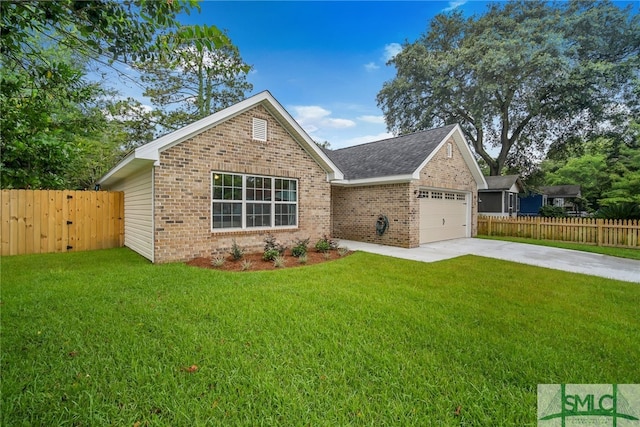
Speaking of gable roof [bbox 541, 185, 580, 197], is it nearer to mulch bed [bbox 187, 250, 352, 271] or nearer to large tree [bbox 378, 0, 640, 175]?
large tree [bbox 378, 0, 640, 175]

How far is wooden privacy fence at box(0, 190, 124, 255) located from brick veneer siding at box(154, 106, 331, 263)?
171 inches

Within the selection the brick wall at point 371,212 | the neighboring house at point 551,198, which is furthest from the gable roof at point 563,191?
the brick wall at point 371,212

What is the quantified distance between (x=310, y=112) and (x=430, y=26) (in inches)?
679

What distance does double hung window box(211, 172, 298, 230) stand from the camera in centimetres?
817

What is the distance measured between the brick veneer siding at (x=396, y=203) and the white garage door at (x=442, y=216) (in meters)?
0.47

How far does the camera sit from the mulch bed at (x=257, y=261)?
7.00 meters

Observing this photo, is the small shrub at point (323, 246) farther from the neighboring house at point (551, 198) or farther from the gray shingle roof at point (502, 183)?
the neighboring house at point (551, 198)

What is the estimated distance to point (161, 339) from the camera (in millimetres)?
3242

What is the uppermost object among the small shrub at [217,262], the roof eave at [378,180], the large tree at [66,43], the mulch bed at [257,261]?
the large tree at [66,43]

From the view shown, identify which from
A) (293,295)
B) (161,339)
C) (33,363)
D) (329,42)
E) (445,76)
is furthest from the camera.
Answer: (445,76)

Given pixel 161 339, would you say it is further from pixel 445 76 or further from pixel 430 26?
pixel 430 26

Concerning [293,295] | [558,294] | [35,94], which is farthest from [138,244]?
[558,294]

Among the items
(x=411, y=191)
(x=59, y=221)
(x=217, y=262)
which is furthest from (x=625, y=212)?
(x=59, y=221)

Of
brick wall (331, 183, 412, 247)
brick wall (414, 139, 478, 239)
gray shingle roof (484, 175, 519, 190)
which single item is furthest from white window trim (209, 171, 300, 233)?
gray shingle roof (484, 175, 519, 190)
